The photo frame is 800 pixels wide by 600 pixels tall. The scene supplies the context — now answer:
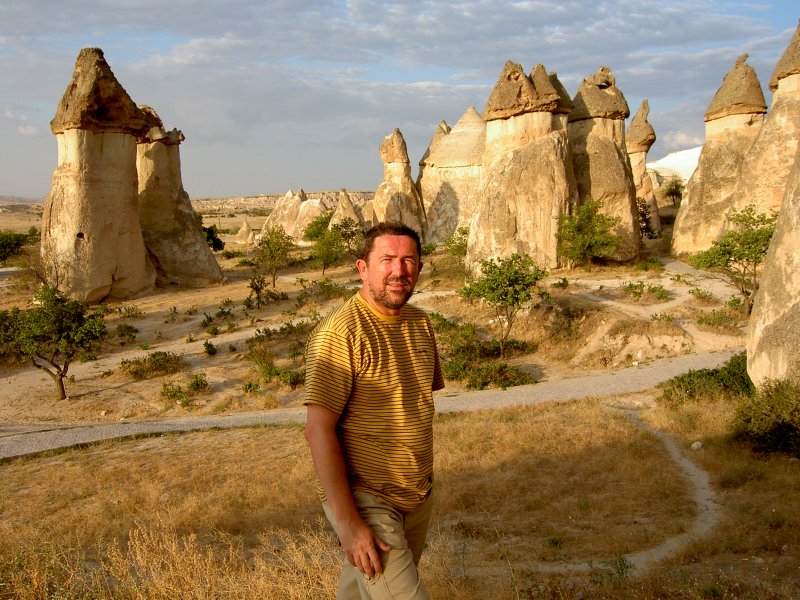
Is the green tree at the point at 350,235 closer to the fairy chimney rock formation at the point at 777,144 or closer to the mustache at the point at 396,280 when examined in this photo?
the fairy chimney rock formation at the point at 777,144

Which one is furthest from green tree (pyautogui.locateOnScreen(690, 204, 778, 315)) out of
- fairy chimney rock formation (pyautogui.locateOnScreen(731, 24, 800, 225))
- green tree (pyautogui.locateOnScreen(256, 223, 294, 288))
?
green tree (pyautogui.locateOnScreen(256, 223, 294, 288))

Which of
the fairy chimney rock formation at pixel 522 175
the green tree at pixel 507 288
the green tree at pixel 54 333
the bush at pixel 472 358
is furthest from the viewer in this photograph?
the fairy chimney rock formation at pixel 522 175

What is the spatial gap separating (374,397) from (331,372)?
7.0 inches

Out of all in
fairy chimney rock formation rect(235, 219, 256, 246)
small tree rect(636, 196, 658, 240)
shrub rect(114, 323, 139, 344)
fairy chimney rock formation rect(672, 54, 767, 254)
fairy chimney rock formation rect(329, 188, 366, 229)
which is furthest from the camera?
fairy chimney rock formation rect(235, 219, 256, 246)

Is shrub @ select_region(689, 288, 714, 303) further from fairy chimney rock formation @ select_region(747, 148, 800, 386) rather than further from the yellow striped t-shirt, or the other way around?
the yellow striped t-shirt

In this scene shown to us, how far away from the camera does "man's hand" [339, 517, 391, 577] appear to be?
2002 mm

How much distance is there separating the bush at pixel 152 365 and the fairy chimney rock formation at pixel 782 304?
409 inches

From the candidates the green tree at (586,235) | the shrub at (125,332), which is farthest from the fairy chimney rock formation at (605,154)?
the shrub at (125,332)

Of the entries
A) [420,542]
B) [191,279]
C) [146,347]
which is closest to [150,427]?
[146,347]

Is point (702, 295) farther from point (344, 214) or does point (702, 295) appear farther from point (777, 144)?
point (344, 214)

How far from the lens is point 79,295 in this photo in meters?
17.5

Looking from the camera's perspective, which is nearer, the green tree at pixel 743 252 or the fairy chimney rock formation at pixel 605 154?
the green tree at pixel 743 252

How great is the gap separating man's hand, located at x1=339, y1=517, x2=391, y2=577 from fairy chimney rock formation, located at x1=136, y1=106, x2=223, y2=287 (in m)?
20.0

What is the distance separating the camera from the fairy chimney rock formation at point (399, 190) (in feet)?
92.9
